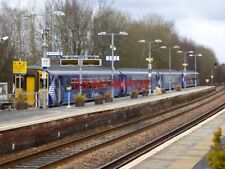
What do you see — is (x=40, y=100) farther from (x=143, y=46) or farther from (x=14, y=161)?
(x=143, y=46)

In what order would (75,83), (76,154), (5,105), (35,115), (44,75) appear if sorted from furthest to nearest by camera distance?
(75,83), (44,75), (5,105), (35,115), (76,154)

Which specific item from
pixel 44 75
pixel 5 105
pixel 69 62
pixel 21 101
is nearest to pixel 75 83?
pixel 69 62

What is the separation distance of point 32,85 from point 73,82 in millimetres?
4842

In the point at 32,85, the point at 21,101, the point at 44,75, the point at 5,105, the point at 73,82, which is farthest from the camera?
the point at 73,82

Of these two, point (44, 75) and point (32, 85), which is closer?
point (44, 75)

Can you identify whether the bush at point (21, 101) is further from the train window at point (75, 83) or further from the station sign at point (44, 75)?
the train window at point (75, 83)

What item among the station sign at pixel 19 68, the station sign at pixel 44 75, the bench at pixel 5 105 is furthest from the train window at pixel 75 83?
the bench at pixel 5 105

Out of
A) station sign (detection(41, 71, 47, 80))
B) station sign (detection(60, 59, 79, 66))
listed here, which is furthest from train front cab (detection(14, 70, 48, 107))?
station sign (detection(60, 59, 79, 66))

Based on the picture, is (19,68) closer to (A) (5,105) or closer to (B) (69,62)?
(A) (5,105)

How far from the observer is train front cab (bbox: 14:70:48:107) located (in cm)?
3447

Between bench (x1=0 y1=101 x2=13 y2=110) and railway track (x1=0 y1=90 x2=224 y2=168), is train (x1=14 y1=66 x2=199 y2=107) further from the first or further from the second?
railway track (x1=0 y1=90 x2=224 y2=168)

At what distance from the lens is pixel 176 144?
1891 cm

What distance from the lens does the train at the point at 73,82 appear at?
1401 inches

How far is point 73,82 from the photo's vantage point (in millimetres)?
40312
